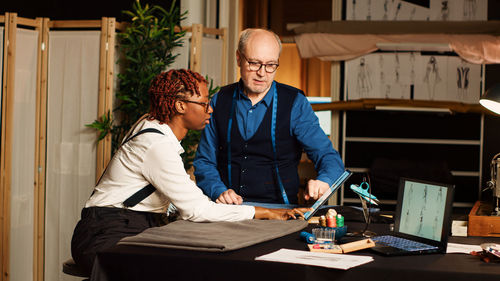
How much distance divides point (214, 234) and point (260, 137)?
866 millimetres

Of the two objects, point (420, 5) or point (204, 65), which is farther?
point (420, 5)

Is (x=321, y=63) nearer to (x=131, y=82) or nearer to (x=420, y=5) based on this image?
(x=420, y=5)

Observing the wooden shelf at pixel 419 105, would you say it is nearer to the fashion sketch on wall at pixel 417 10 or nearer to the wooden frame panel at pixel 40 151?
the fashion sketch on wall at pixel 417 10

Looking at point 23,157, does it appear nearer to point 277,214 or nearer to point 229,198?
point 229,198

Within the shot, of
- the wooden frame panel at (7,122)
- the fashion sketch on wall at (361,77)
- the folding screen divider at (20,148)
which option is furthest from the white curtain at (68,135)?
the fashion sketch on wall at (361,77)

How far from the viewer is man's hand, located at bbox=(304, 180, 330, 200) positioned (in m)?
2.50

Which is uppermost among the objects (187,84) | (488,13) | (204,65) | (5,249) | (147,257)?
(488,13)

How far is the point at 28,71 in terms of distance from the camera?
483cm

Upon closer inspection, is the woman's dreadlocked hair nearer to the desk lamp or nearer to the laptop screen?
the laptop screen

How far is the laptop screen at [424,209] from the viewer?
1989 mm

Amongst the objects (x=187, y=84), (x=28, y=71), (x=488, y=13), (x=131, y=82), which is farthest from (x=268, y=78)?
(x=488, y=13)

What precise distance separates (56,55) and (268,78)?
2746mm

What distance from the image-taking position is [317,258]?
6.06 feet

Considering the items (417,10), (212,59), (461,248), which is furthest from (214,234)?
(417,10)
